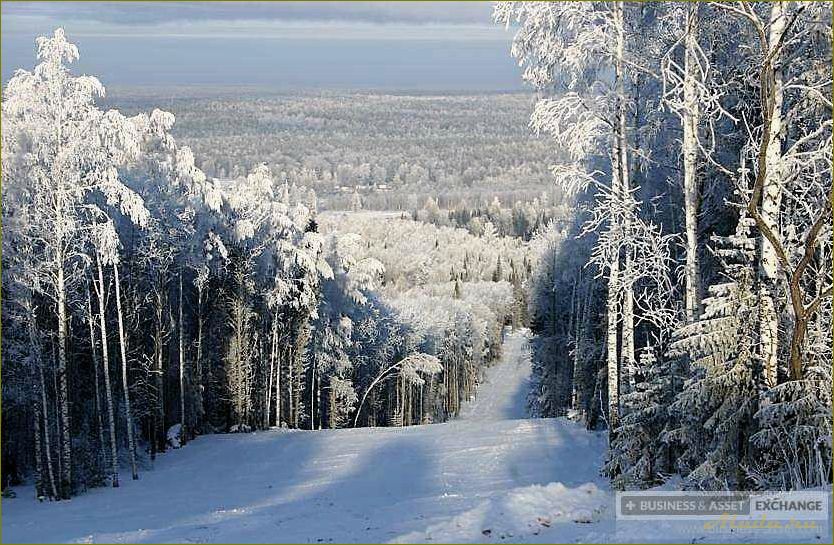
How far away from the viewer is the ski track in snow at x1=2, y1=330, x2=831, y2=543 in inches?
356

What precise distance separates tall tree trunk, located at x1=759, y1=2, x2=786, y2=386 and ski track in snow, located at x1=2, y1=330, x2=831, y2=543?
2915mm

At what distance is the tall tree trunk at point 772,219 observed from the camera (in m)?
9.92

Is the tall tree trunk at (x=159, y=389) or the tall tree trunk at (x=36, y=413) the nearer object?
the tall tree trunk at (x=36, y=413)

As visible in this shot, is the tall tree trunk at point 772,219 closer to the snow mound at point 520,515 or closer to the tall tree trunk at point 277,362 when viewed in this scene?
the snow mound at point 520,515

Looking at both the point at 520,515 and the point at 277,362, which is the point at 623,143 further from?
the point at 277,362

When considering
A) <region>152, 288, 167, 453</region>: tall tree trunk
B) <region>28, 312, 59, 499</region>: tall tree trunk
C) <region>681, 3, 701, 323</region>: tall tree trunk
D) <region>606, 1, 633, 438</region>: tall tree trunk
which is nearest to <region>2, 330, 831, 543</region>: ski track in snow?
<region>28, 312, 59, 499</region>: tall tree trunk

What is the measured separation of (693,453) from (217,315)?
847 inches

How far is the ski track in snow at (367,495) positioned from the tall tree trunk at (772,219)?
2915 millimetres

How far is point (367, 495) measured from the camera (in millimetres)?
14812

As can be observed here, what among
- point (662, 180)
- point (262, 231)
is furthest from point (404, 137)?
point (662, 180)

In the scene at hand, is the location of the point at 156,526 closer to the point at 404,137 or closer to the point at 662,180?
the point at 662,180

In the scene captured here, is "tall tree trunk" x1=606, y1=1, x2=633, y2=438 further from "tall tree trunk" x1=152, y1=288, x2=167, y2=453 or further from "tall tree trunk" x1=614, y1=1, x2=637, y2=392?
"tall tree trunk" x1=152, y1=288, x2=167, y2=453

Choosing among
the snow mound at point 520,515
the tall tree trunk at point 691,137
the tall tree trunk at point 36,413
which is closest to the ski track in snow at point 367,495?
the snow mound at point 520,515

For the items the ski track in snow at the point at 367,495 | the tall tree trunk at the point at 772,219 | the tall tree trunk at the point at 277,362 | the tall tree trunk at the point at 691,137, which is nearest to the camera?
the ski track in snow at the point at 367,495
